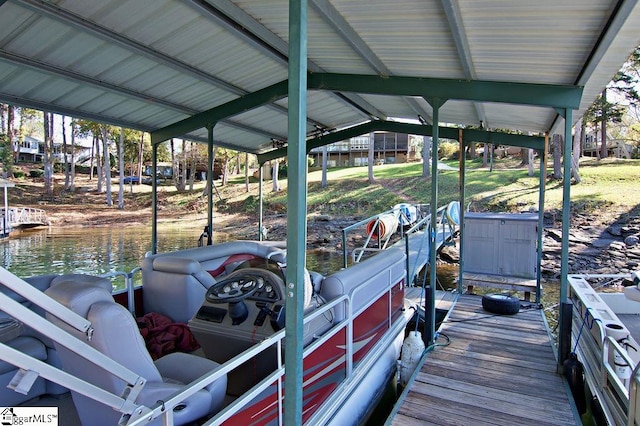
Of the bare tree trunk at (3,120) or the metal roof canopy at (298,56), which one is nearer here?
the metal roof canopy at (298,56)

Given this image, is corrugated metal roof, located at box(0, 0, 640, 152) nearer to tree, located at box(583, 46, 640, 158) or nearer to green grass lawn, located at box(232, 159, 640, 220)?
green grass lawn, located at box(232, 159, 640, 220)

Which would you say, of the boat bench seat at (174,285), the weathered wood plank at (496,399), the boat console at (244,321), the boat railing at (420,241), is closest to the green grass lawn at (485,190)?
the boat railing at (420,241)

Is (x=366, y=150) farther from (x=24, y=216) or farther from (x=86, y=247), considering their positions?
(x=86, y=247)

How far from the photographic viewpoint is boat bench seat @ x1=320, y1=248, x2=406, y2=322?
10.3ft

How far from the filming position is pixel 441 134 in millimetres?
6473

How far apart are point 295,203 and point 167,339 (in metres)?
1.76

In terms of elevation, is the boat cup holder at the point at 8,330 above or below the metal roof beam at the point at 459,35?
below

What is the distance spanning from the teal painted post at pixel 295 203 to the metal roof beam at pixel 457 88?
2.53m

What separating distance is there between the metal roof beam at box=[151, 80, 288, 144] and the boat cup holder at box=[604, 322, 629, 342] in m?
3.98

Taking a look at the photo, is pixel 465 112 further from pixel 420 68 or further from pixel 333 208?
pixel 333 208

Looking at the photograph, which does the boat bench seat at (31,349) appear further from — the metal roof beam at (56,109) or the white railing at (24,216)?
the white railing at (24,216)

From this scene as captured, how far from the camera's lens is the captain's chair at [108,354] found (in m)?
1.70

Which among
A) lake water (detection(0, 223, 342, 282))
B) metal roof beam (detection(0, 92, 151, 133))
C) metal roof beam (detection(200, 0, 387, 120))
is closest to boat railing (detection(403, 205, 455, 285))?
metal roof beam (detection(200, 0, 387, 120))

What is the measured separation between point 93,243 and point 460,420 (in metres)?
15.8
